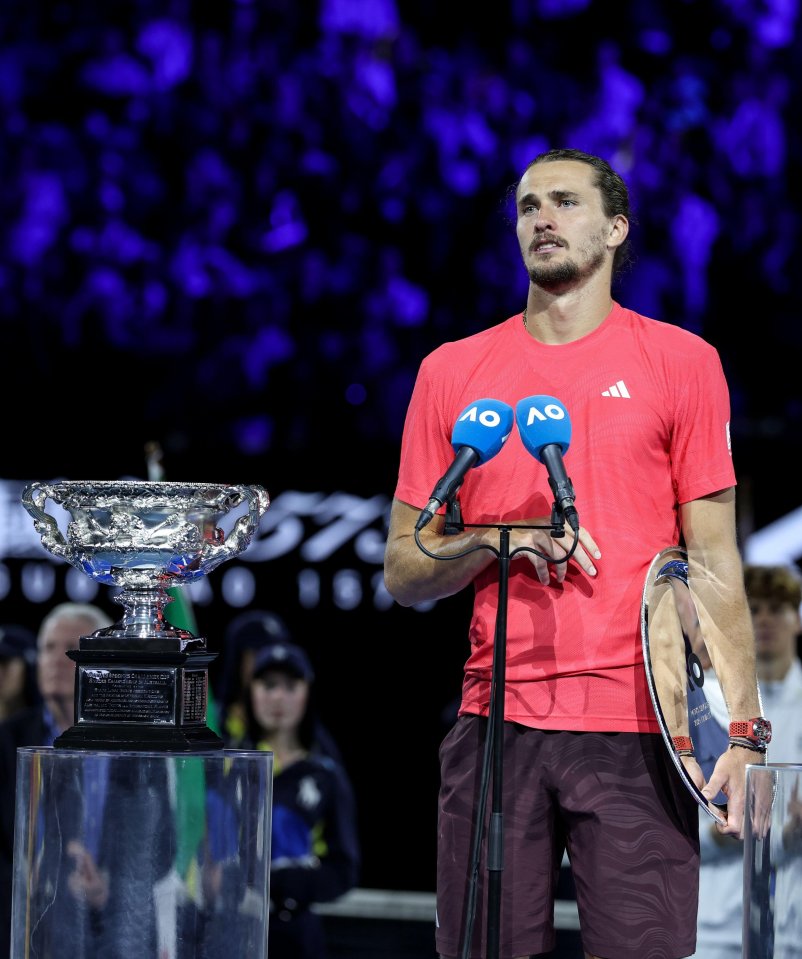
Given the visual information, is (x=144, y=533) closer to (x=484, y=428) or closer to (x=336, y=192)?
(x=484, y=428)

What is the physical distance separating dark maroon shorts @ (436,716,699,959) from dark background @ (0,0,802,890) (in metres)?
3.61

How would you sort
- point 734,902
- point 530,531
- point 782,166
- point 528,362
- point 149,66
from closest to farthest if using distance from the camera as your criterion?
point 530,531
point 528,362
point 734,902
point 782,166
point 149,66

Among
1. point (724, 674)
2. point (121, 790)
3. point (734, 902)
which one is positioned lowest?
point (734, 902)

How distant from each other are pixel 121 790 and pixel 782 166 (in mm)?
4642

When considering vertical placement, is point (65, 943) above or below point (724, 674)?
below

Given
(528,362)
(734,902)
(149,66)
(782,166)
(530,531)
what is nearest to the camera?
(530,531)

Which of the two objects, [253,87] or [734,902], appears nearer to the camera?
[734,902]

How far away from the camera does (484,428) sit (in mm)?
2129

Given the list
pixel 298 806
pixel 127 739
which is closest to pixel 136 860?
pixel 127 739

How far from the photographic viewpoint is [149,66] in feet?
21.6

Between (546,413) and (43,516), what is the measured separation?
88 centimetres

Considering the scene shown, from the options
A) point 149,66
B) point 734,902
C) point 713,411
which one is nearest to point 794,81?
point 149,66

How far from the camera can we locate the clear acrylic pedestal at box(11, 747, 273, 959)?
7.66 ft

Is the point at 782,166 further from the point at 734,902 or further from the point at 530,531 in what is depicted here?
the point at 530,531
